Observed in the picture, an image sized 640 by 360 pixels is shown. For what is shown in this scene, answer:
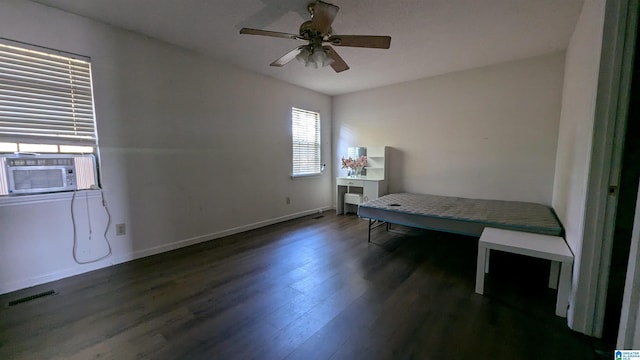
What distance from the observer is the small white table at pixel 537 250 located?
178cm

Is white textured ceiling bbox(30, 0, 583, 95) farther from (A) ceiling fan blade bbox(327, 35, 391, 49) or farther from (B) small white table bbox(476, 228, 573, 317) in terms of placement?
(B) small white table bbox(476, 228, 573, 317)

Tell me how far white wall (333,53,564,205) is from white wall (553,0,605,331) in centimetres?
91

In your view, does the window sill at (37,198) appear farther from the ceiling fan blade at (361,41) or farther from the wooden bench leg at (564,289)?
the wooden bench leg at (564,289)

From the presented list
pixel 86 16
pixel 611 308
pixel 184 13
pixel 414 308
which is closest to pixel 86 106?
pixel 86 16

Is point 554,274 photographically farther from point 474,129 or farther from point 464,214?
point 474,129

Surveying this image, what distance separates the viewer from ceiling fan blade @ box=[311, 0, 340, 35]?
5.98ft

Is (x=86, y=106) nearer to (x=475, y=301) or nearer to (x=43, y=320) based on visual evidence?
(x=43, y=320)

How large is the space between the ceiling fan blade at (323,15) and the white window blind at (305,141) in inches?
103

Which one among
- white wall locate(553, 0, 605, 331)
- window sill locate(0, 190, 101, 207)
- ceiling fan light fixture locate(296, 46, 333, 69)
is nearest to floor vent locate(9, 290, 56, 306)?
window sill locate(0, 190, 101, 207)

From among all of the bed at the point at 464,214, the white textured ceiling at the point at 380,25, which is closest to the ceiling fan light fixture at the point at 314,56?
the white textured ceiling at the point at 380,25

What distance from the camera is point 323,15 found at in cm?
187

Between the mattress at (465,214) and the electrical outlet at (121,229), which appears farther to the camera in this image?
the electrical outlet at (121,229)

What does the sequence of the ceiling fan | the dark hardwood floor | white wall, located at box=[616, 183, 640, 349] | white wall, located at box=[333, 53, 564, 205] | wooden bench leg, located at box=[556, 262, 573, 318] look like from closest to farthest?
white wall, located at box=[616, 183, 640, 349] → the dark hardwood floor → wooden bench leg, located at box=[556, 262, 573, 318] → the ceiling fan → white wall, located at box=[333, 53, 564, 205]

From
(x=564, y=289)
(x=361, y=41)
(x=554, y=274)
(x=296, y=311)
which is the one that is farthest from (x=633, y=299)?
(x=361, y=41)
